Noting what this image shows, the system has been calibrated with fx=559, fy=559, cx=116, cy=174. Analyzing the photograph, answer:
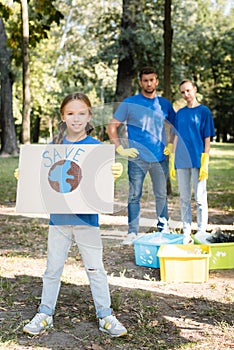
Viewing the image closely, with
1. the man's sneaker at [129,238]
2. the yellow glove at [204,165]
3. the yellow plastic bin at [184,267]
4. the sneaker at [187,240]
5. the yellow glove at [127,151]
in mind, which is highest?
the yellow glove at [127,151]

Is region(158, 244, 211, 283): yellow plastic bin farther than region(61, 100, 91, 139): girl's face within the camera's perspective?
Yes

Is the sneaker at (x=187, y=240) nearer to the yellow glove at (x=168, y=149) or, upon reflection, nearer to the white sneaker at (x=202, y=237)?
the white sneaker at (x=202, y=237)

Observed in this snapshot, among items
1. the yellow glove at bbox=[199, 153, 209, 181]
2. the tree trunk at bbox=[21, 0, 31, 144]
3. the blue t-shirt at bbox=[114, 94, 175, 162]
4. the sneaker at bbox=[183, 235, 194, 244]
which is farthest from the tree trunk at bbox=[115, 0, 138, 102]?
the blue t-shirt at bbox=[114, 94, 175, 162]

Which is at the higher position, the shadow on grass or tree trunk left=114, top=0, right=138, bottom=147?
tree trunk left=114, top=0, right=138, bottom=147

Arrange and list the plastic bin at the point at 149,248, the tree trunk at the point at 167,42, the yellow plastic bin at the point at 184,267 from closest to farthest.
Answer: the yellow plastic bin at the point at 184,267
the plastic bin at the point at 149,248
the tree trunk at the point at 167,42

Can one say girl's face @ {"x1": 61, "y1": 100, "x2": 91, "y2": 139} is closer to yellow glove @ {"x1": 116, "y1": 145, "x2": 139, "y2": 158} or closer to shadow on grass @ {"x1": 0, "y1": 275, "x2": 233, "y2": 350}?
yellow glove @ {"x1": 116, "y1": 145, "x2": 139, "y2": 158}

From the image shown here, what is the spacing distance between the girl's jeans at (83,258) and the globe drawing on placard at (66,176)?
28cm

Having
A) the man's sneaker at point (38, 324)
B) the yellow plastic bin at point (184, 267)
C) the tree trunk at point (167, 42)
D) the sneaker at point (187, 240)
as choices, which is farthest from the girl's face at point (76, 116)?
the tree trunk at point (167, 42)

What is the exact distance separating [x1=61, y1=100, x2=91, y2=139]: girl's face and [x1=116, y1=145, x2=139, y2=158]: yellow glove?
517mm

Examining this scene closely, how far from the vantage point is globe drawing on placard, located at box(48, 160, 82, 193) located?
329 centimetres

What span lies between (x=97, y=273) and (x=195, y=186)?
260 centimetres

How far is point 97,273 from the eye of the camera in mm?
3510

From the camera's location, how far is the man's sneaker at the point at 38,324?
345 cm

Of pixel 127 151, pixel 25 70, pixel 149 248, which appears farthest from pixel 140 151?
pixel 25 70
